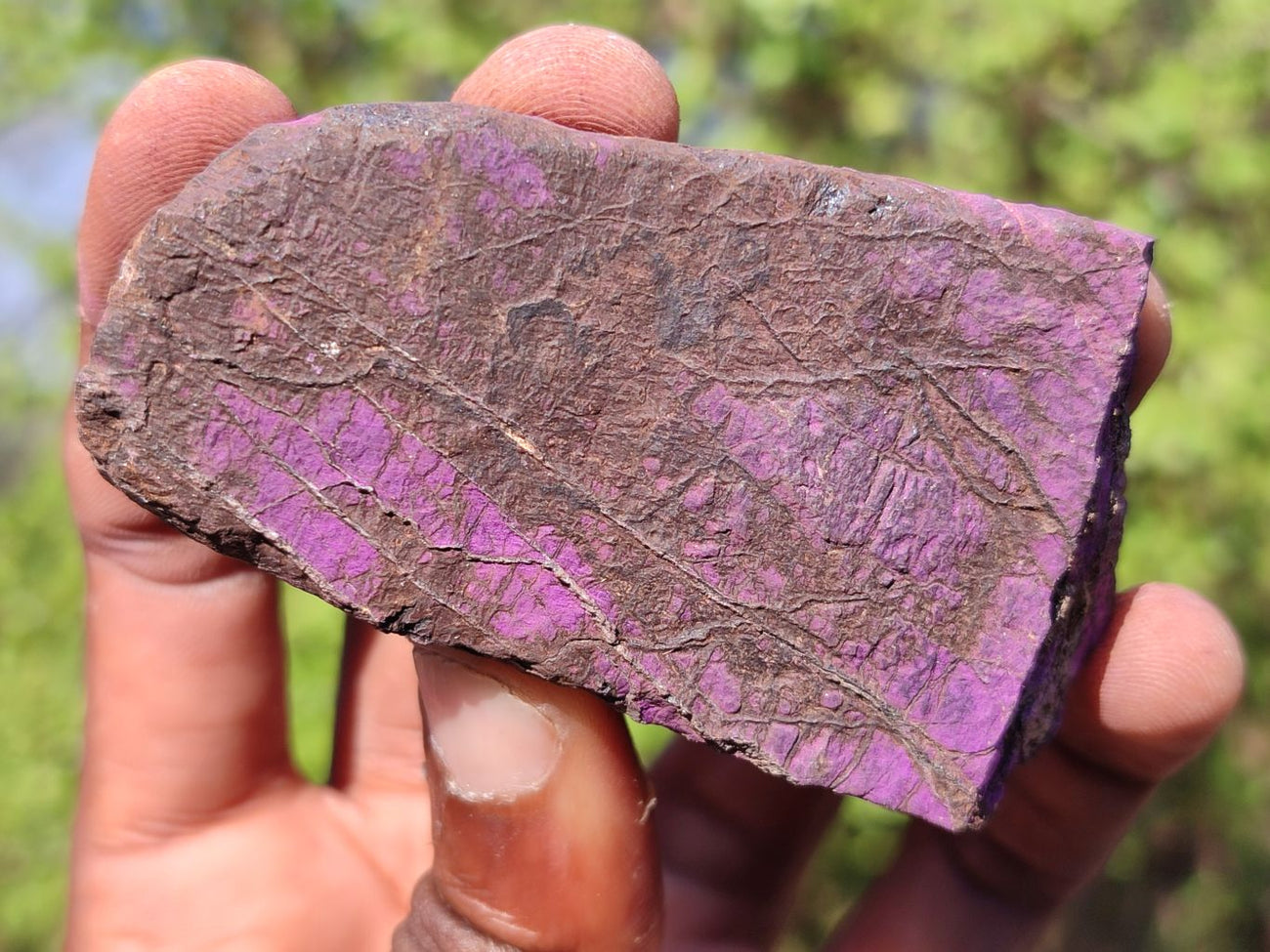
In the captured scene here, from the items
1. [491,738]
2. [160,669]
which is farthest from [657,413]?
[160,669]

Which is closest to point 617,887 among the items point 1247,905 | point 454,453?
point 454,453

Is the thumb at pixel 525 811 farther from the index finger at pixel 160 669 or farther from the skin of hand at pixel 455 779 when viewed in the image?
the index finger at pixel 160 669

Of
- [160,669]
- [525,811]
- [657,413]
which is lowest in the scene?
[160,669]

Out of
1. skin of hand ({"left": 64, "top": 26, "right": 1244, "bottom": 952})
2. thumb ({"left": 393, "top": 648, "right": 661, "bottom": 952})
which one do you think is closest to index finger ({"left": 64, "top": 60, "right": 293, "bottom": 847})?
skin of hand ({"left": 64, "top": 26, "right": 1244, "bottom": 952})

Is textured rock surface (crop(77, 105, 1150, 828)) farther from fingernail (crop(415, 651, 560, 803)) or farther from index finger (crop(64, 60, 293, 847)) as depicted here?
index finger (crop(64, 60, 293, 847))

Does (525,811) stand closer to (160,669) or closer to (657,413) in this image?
(657,413)

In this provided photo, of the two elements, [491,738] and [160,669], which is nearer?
[491,738]

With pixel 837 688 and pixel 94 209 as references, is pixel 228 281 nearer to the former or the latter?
pixel 94 209

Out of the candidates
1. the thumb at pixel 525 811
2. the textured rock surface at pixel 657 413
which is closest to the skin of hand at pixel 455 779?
the thumb at pixel 525 811
